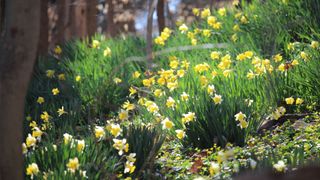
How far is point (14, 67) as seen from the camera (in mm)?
3164

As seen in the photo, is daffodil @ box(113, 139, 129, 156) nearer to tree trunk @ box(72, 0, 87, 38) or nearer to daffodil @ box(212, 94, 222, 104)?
daffodil @ box(212, 94, 222, 104)

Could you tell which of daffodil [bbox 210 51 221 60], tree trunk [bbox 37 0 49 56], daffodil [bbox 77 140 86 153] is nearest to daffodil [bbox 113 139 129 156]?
daffodil [bbox 77 140 86 153]

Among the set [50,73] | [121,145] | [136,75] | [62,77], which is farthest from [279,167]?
[50,73]

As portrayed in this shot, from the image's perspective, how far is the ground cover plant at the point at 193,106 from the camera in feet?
12.6

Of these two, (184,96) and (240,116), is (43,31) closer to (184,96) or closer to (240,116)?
(184,96)

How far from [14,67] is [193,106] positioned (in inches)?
70.1

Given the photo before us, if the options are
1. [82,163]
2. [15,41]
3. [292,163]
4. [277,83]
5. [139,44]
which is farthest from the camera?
[139,44]

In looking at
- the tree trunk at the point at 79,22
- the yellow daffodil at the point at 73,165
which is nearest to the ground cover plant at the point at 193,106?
the yellow daffodil at the point at 73,165

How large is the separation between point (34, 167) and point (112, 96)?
253 centimetres

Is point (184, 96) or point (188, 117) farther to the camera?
point (184, 96)

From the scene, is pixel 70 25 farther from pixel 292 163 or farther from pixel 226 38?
pixel 292 163

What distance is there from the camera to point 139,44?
771cm

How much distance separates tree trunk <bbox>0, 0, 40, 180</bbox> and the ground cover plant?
0.32 metres

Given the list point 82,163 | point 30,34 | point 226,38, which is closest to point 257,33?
point 226,38
